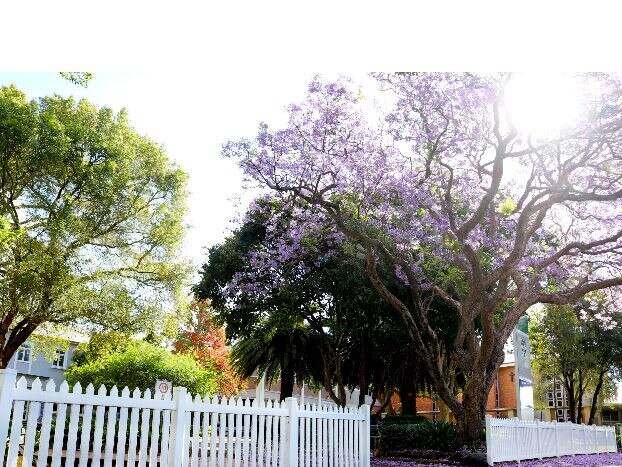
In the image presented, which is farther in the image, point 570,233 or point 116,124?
point 116,124

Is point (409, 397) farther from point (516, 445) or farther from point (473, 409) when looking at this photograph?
point (473, 409)

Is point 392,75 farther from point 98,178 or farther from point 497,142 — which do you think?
point 98,178

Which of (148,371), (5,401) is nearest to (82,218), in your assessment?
(148,371)

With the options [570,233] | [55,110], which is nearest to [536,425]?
[570,233]

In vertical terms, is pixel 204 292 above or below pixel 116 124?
below

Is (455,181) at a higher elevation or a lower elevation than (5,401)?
higher

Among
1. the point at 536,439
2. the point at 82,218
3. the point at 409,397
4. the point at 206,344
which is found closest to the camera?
Answer: the point at 536,439

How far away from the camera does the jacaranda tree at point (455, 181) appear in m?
12.0

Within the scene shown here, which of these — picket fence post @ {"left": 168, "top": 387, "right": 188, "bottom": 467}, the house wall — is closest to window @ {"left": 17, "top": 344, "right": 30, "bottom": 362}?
the house wall

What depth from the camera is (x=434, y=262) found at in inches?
567

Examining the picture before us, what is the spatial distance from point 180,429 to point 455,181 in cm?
889

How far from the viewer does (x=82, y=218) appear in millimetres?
20547

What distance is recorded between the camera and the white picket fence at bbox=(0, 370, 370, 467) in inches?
234

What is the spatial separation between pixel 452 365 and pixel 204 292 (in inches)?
332
